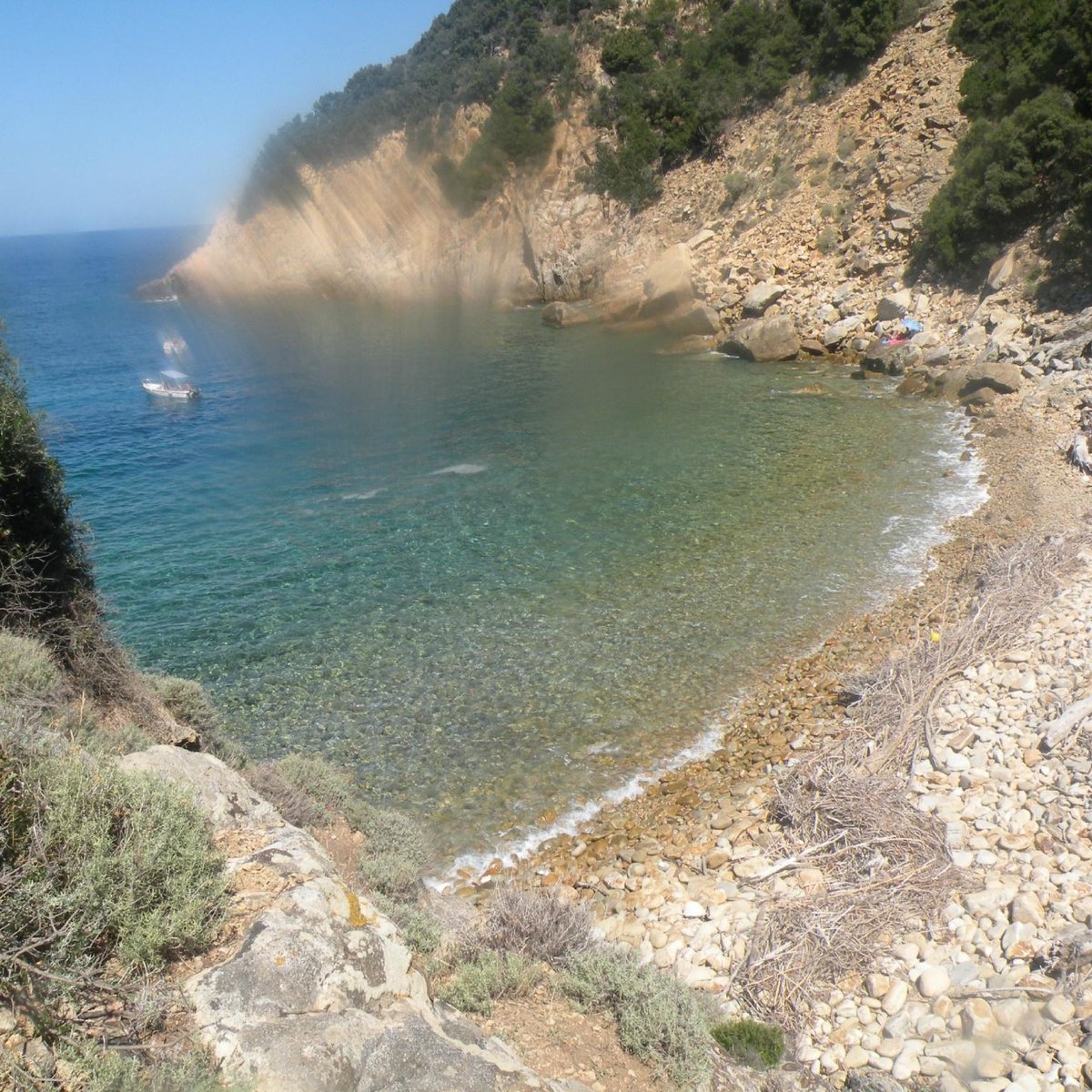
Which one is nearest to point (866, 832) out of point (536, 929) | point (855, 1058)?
point (855, 1058)

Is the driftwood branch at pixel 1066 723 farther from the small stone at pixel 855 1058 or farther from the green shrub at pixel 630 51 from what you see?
the green shrub at pixel 630 51

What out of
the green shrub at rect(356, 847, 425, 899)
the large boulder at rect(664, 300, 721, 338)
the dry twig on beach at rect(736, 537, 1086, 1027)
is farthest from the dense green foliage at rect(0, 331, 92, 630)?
the large boulder at rect(664, 300, 721, 338)

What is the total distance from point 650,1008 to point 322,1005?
2.43 m

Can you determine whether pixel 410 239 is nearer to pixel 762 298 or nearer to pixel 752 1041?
pixel 762 298

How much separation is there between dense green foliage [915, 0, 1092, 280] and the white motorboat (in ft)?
98.5

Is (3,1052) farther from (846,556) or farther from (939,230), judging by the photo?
(939,230)

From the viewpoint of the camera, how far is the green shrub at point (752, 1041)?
606cm

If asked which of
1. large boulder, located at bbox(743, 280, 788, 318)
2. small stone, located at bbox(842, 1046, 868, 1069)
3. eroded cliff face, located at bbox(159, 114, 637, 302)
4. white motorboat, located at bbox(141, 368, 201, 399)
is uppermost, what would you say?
eroded cliff face, located at bbox(159, 114, 637, 302)

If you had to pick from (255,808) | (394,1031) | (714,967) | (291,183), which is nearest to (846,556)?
(714,967)

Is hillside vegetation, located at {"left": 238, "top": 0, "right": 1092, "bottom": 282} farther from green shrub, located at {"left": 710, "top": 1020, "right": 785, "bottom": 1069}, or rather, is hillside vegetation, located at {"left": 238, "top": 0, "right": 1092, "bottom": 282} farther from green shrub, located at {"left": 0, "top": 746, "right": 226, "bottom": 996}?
green shrub, located at {"left": 0, "top": 746, "right": 226, "bottom": 996}

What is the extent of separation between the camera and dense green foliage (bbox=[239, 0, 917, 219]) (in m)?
43.7

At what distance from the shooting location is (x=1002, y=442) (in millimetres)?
21328

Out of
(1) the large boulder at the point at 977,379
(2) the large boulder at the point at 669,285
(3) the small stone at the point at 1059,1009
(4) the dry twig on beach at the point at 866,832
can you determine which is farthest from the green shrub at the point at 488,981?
(2) the large boulder at the point at 669,285

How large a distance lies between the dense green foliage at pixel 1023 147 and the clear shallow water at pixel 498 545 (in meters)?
7.95
